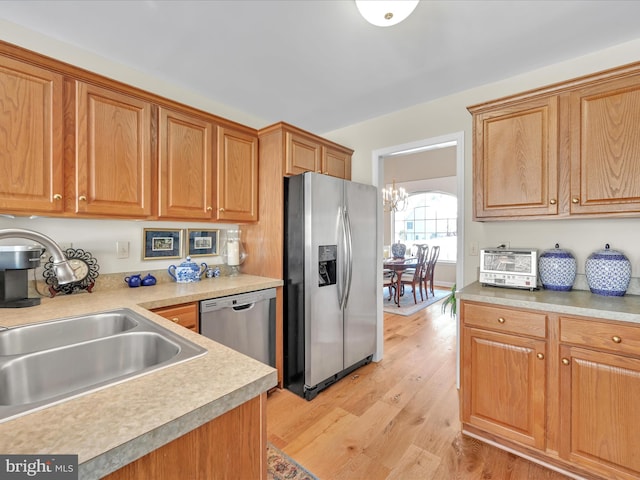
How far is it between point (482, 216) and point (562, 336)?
895mm

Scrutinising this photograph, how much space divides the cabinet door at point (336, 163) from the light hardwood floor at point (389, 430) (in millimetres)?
1959

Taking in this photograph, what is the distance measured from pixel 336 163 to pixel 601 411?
2583 mm

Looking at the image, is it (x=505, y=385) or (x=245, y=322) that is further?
(x=245, y=322)

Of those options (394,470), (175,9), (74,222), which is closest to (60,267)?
(74,222)

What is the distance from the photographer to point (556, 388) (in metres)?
1.56

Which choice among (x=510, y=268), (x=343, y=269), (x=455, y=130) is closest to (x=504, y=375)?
(x=510, y=268)

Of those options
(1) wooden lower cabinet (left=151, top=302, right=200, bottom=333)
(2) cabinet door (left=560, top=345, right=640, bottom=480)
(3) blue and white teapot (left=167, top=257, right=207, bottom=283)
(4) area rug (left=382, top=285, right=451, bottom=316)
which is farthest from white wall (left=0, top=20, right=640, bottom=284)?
(4) area rug (left=382, top=285, right=451, bottom=316)

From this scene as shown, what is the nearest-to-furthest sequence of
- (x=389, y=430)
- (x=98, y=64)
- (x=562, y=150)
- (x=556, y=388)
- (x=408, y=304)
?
(x=556, y=388) < (x=562, y=150) < (x=389, y=430) < (x=98, y=64) < (x=408, y=304)

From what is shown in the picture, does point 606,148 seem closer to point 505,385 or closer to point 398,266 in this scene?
point 505,385

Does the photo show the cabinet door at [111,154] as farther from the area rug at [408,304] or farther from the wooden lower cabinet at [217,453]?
the area rug at [408,304]

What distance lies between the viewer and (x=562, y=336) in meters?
1.56

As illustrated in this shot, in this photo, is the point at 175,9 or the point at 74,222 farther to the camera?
the point at 74,222

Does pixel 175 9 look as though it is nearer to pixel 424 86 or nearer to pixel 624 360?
pixel 424 86

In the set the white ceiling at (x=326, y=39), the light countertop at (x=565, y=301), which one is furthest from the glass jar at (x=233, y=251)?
the light countertop at (x=565, y=301)
